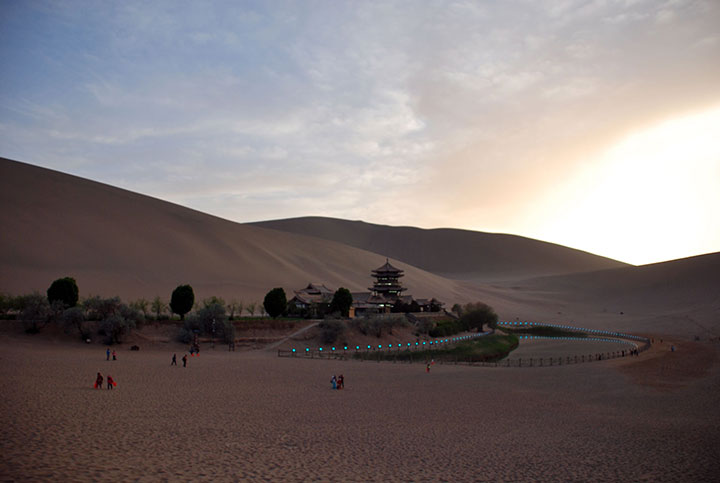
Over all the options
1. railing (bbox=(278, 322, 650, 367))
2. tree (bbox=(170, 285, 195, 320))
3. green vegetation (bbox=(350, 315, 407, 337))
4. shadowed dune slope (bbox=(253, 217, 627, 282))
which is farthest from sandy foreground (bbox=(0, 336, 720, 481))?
shadowed dune slope (bbox=(253, 217, 627, 282))

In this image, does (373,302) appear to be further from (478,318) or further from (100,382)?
(100,382)

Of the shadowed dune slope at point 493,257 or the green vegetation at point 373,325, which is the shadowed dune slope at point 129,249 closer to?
the green vegetation at point 373,325

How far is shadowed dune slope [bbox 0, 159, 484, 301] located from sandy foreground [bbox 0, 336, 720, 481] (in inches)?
1371

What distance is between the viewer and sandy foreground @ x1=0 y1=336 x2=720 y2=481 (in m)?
12.0

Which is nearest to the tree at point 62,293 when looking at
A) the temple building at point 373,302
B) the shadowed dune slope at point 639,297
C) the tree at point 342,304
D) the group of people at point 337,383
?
the temple building at point 373,302

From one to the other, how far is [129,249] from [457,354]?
2018 inches

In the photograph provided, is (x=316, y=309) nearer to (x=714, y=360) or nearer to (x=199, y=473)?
(x=714, y=360)

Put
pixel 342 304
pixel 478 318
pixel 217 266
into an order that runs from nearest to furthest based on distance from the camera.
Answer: pixel 342 304, pixel 478 318, pixel 217 266

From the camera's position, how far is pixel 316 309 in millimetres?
52594

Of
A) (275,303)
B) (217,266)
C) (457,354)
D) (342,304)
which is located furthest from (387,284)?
(457,354)

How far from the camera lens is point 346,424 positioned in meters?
16.7

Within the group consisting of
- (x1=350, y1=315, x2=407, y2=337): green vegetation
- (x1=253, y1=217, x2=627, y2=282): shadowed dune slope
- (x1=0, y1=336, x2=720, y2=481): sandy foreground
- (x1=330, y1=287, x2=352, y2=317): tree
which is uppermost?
(x1=253, y1=217, x2=627, y2=282): shadowed dune slope

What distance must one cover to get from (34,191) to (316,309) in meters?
51.3

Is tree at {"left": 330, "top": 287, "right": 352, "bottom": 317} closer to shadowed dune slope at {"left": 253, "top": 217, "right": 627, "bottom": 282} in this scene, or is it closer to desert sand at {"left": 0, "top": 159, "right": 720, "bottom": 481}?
desert sand at {"left": 0, "top": 159, "right": 720, "bottom": 481}
